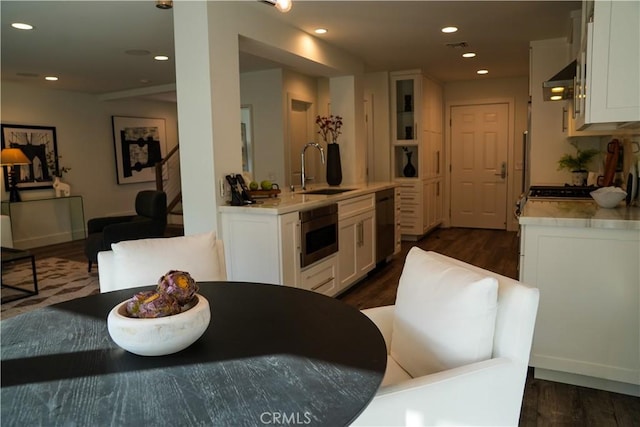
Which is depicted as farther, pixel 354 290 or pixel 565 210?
pixel 354 290

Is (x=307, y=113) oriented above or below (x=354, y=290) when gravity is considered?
above

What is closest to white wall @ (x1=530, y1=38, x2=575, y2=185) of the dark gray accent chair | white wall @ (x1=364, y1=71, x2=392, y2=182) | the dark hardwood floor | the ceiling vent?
the ceiling vent

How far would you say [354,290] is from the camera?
4246 millimetres

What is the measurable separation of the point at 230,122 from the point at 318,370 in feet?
7.58

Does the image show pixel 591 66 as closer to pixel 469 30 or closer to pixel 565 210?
pixel 565 210

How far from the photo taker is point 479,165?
731 cm

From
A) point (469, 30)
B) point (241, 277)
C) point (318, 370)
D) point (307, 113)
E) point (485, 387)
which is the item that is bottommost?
point (241, 277)

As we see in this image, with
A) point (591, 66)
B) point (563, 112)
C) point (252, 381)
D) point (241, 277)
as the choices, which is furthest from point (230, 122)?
point (563, 112)

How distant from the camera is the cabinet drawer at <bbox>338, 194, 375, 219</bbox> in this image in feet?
12.7

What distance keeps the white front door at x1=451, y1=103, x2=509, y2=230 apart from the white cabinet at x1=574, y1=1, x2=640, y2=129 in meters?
5.09

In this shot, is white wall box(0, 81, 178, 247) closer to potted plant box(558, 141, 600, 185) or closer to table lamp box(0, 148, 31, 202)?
table lamp box(0, 148, 31, 202)

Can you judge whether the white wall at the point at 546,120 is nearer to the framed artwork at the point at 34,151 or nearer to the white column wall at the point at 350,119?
the white column wall at the point at 350,119

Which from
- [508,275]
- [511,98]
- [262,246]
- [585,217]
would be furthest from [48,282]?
[511,98]

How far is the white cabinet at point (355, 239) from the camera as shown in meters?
3.92
